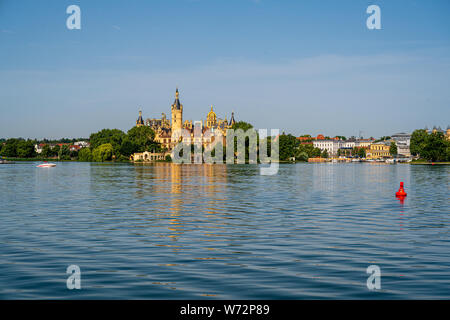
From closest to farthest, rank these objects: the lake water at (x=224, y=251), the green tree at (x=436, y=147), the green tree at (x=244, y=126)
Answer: the lake water at (x=224, y=251) → the green tree at (x=436, y=147) → the green tree at (x=244, y=126)

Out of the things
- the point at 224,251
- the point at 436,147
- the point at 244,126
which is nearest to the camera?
the point at 224,251

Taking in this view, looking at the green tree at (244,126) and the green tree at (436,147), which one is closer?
the green tree at (436,147)

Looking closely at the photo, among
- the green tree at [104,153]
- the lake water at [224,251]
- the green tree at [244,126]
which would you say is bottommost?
the lake water at [224,251]

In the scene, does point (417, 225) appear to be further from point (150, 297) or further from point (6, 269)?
point (6, 269)

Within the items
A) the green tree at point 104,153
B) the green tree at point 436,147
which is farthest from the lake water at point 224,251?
the green tree at point 104,153

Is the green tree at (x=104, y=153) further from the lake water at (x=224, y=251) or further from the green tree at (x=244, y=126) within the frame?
the lake water at (x=224, y=251)

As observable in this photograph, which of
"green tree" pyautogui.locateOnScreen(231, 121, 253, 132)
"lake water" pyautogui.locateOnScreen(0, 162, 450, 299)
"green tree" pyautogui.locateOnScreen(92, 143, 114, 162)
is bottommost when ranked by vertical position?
"lake water" pyautogui.locateOnScreen(0, 162, 450, 299)

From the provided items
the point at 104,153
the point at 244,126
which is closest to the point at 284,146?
the point at 244,126

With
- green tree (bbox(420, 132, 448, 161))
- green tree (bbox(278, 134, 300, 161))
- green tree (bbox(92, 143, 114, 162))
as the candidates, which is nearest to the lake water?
green tree (bbox(420, 132, 448, 161))

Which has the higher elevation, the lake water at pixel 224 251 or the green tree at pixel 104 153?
the green tree at pixel 104 153

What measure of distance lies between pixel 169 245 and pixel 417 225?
12.6m

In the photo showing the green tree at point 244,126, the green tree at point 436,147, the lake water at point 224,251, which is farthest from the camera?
the green tree at point 244,126

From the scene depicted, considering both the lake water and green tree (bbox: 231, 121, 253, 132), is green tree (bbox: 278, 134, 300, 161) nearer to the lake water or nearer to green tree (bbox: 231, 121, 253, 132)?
green tree (bbox: 231, 121, 253, 132)

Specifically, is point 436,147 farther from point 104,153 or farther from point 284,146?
point 104,153
